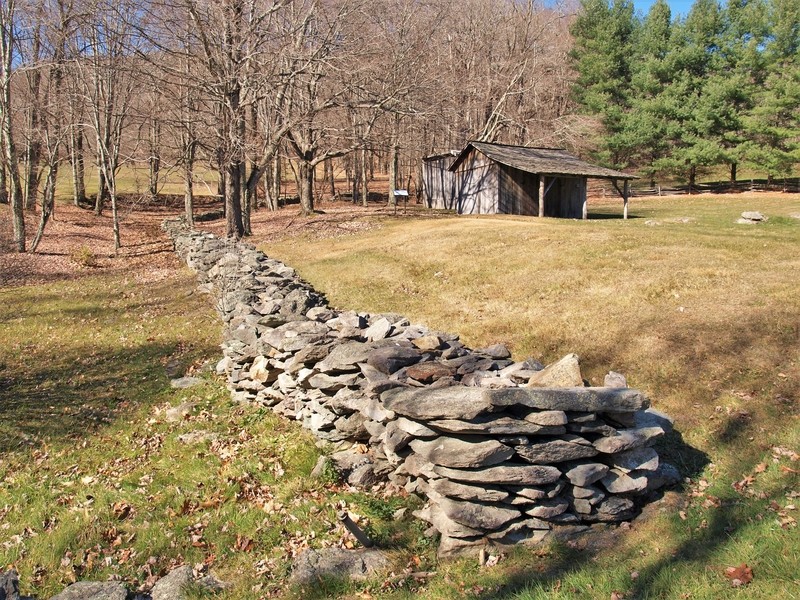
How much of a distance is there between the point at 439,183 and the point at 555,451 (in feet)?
109

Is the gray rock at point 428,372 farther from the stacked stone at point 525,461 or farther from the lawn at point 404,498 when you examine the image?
the lawn at point 404,498

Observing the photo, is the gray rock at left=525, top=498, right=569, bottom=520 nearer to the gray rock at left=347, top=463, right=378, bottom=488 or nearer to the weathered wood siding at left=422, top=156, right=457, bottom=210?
the gray rock at left=347, top=463, right=378, bottom=488

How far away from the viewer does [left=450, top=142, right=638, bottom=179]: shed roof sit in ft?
93.4

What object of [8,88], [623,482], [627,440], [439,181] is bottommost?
[623,482]

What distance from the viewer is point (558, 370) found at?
5969mm

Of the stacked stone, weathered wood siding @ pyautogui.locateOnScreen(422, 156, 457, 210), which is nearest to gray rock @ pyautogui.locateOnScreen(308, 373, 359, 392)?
the stacked stone

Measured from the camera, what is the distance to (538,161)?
3014cm

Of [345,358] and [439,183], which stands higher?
[439,183]

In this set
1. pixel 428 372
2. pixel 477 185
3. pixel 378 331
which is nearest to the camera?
pixel 428 372

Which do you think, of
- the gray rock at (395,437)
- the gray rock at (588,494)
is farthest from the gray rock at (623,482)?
the gray rock at (395,437)

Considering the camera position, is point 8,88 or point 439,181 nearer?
point 8,88

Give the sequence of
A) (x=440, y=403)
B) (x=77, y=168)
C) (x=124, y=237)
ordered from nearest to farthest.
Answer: (x=440, y=403)
(x=124, y=237)
(x=77, y=168)

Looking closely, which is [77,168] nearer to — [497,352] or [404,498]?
[497,352]

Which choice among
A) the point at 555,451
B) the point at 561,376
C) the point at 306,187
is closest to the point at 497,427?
the point at 555,451
